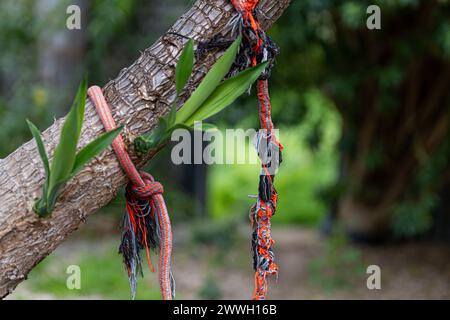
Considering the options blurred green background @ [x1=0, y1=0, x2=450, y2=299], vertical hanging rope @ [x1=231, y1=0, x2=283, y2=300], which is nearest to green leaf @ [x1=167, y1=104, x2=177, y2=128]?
vertical hanging rope @ [x1=231, y1=0, x2=283, y2=300]

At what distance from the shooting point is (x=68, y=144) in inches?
53.3

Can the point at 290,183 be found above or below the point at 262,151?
above

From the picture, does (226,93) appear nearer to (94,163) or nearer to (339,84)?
(94,163)

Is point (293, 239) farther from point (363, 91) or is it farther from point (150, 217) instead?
point (150, 217)

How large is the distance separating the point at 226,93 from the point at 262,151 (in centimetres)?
22

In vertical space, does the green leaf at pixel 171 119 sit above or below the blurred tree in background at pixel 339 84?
below

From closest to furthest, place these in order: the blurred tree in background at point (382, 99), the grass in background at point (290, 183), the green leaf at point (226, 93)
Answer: the green leaf at point (226, 93) → the blurred tree in background at point (382, 99) → the grass in background at point (290, 183)

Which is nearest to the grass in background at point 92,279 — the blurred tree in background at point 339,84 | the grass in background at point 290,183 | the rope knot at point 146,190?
the blurred tree in background at point 339,84

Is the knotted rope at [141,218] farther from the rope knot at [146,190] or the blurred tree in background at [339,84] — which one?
the blurred tree in background at [339,84]

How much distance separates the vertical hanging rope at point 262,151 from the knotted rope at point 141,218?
0.22m

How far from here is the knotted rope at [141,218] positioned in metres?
1.54

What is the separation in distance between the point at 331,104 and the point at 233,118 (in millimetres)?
1314

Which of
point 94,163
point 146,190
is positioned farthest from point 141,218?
point 94,163
